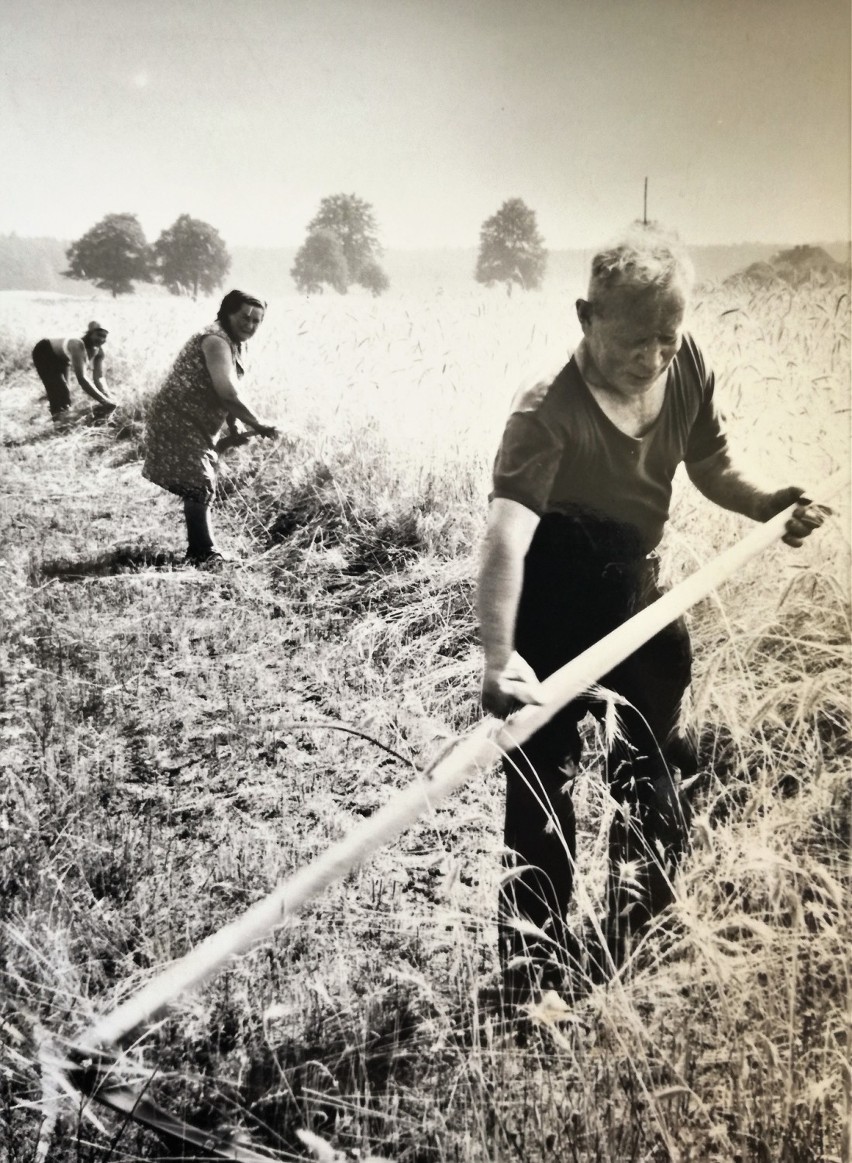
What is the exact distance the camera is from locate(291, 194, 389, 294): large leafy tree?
1.44 metres

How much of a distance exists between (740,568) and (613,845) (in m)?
0.56

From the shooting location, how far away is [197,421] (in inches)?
61.1

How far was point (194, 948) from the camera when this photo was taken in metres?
1.41

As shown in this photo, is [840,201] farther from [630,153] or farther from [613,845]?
[613,845]

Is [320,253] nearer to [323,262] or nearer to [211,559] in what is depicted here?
[323,262]

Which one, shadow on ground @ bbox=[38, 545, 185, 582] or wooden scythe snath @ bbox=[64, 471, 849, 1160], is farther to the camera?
shadow on ground @ bbox=[38, 545, 185, 582]

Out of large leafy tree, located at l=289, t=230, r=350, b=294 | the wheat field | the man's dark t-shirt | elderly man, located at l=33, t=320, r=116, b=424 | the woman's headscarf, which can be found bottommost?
the wheat field

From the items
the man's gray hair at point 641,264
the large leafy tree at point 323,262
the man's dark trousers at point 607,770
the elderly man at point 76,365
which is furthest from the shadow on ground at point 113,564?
the man's gray hair at point 641,264

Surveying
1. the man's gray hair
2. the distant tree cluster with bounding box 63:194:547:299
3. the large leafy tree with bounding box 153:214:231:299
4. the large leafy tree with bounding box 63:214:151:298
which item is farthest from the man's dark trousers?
the large leafy tree with bounding box 63:214:151:298

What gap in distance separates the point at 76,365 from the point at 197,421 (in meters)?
0.31

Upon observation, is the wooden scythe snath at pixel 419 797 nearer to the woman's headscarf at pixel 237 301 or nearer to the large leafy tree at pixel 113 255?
the woman's headscarf at pixel 237 301

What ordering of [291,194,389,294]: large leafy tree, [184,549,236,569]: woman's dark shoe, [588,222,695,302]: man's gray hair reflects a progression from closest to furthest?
[588,222,695,302]: man's gray hair, [291,194,389,294]: large leafy tree, [184,549,236,569]: woman's dark shoe

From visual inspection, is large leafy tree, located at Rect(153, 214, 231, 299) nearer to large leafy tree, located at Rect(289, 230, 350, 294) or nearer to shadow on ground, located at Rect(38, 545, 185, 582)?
large leafy tree, located at Rect(289, 230, 350, 294)

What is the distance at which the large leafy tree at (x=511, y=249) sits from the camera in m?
1.36
